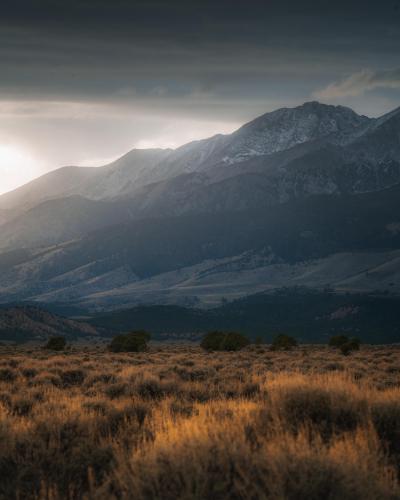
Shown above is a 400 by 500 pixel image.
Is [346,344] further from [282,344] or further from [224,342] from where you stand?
[224,342]

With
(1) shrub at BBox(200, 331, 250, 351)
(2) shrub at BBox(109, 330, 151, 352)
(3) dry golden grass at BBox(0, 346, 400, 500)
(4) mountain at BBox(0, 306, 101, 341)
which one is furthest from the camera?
(4) mountain at BBox(0, 306, 101, 341)

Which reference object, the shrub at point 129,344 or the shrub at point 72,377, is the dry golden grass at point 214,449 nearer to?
the shrub at point 72,377

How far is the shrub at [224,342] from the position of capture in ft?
178

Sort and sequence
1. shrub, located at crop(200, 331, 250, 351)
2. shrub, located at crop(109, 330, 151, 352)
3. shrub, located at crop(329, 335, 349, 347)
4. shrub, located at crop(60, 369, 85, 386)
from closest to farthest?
shrub, located at crop(60, 369, 85, 386)
shrub, located at crop(109, 330, 151, 352)
shrub, located at crop(200, 331, 250, 351)
shrub, located at crop(329, 335, 349, 347)

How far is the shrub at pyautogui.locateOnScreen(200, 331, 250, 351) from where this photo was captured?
54353mm

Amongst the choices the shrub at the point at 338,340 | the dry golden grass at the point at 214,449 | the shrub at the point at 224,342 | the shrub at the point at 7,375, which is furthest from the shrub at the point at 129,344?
the dry golden grass at the point at 214,449

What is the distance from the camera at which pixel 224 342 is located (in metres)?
55.1

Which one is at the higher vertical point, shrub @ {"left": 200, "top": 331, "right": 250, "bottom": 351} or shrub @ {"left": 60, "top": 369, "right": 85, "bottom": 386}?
shrub @ {"left": 60, "top": 369, "right": 85, "bottom": 386}

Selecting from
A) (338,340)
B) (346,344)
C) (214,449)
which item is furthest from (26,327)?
(214,449)

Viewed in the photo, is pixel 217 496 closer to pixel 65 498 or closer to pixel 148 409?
pixel 65 498

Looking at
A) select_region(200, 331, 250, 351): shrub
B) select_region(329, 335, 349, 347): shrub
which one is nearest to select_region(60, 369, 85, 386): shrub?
select_region(200, 331, 250, 351): shrub

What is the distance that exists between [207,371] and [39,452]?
14.6 meters

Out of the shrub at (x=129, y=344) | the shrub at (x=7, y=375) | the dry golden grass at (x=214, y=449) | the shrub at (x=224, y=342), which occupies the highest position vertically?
the dry golden grass at (x=214, y=449)

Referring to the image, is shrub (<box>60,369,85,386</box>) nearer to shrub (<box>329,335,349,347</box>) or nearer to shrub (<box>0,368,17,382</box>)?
shrub (<box>0,368,17,382</box>)
